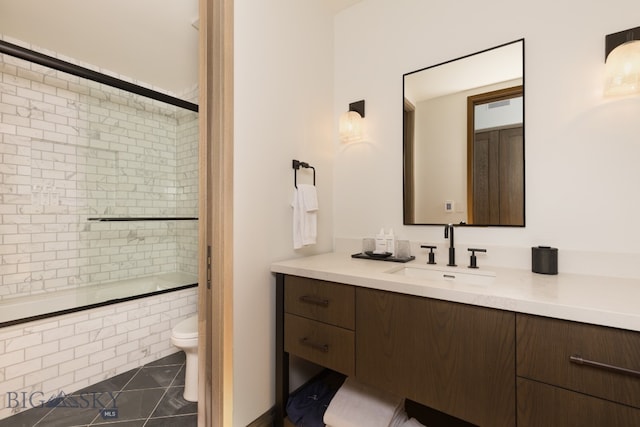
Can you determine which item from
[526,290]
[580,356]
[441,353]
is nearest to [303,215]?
[441,353]

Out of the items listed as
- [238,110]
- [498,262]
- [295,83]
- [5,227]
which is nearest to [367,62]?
[295,83]

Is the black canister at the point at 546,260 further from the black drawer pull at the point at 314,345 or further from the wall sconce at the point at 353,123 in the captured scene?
the wall sconce at the point at 353,123

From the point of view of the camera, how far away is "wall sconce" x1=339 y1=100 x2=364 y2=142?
1.86 m

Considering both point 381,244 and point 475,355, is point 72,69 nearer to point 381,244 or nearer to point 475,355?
→ point 381,244

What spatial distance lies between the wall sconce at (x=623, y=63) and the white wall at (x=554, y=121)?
0.03 meters

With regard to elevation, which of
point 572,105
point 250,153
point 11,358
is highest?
point 572,105

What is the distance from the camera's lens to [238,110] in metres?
1.33

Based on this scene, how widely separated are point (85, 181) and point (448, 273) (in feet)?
8.97

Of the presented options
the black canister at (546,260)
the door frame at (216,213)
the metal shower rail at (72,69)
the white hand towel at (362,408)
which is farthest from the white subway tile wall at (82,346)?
the black canister at (546,260)

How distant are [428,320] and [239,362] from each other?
897 millimetres

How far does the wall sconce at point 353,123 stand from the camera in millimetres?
1859

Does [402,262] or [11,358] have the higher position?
[402,262]

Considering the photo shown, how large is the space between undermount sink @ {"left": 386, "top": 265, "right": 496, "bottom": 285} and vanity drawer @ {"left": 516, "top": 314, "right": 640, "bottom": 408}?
44 cm

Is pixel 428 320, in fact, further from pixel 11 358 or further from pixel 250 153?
pixel 11 358
